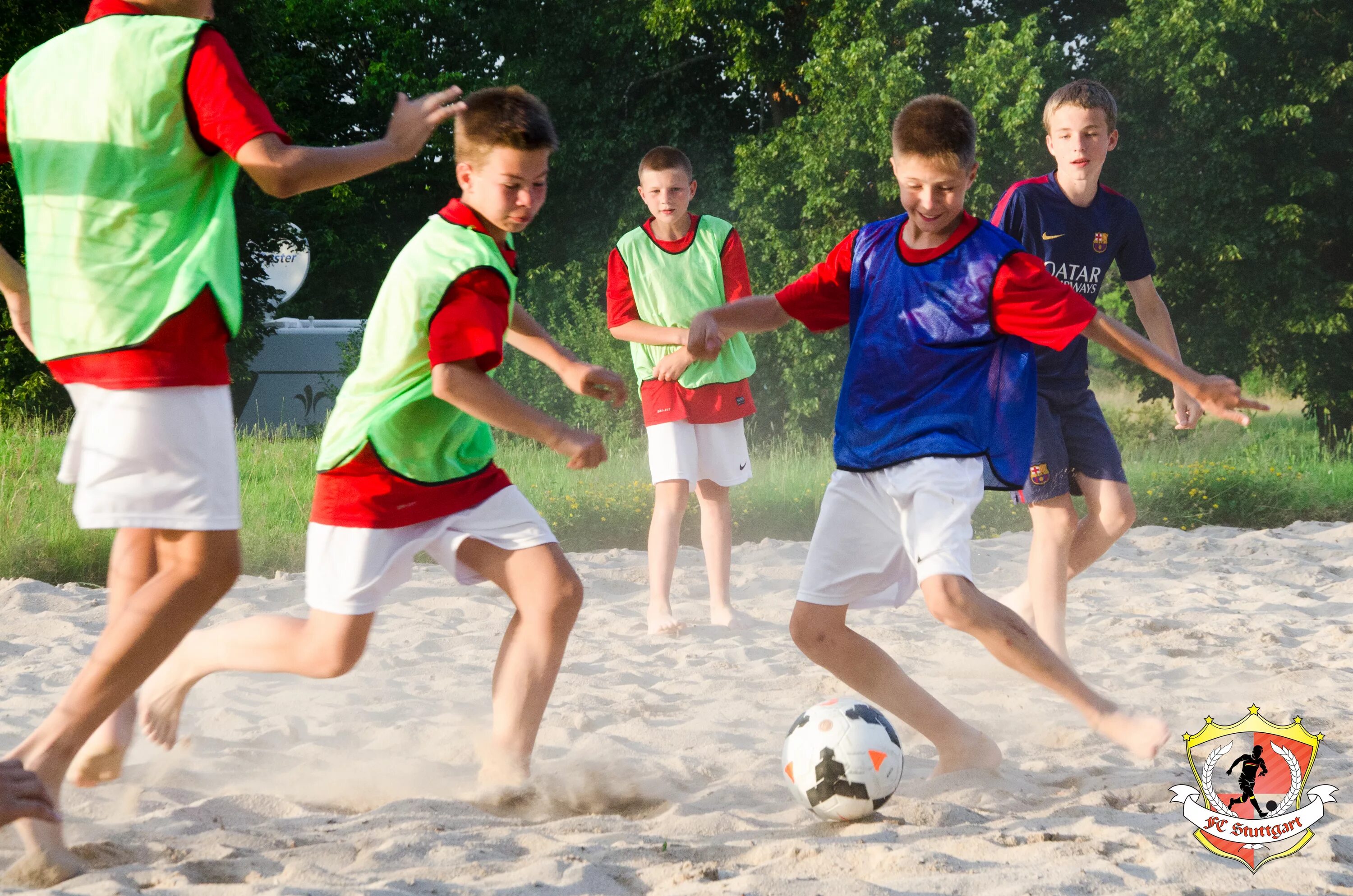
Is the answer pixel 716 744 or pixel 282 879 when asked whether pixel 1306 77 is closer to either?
pixel 716 744

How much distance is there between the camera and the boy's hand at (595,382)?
10.2ft

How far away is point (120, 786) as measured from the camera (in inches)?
133

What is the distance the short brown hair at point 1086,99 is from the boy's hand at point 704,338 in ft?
5.39

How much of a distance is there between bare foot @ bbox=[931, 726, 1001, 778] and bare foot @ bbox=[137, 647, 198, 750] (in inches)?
82.8

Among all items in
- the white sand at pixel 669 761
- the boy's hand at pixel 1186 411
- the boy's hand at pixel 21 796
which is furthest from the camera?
the boy's hand at pixel 1186 411

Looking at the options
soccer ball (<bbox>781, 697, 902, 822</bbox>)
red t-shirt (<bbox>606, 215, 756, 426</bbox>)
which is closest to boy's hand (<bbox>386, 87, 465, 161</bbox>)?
soccer ball (<bbox>781, 697, 902, 822</bbox>)

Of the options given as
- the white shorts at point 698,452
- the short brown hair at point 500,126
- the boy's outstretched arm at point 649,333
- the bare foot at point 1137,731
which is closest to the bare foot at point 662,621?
the white shorts at point 698,452

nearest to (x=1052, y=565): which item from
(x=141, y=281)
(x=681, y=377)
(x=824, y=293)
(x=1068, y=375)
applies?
(x=1068, y=375)

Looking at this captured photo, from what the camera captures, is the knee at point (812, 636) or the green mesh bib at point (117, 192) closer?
the green mesh bib at point (117, 192)

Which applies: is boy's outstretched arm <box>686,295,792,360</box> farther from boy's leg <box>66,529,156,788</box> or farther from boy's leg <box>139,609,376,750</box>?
boy's leg <box>66,529,156,788</box>

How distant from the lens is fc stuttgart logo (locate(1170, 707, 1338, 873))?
9.70 feet

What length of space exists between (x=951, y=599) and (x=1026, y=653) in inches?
10.5

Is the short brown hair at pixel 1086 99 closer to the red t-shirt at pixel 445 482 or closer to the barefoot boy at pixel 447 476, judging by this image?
the barefoot boy at pixel 447 476

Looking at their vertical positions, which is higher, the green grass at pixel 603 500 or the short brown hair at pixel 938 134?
the short brown hair at pixel 938 134
